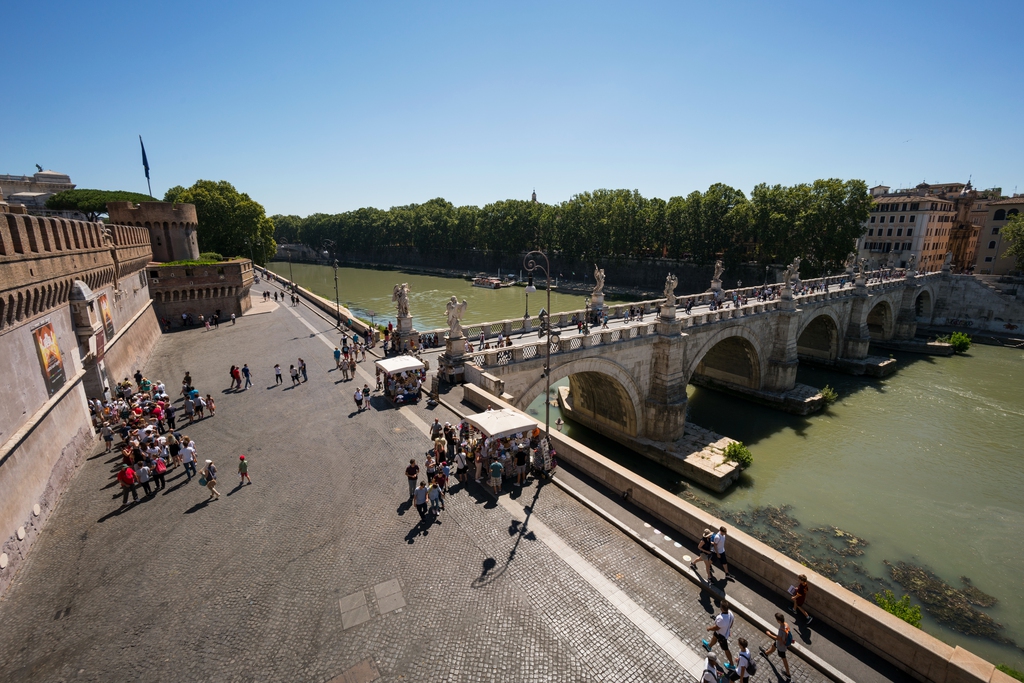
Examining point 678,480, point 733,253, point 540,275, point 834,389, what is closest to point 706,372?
point 834,389

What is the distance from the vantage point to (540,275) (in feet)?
289

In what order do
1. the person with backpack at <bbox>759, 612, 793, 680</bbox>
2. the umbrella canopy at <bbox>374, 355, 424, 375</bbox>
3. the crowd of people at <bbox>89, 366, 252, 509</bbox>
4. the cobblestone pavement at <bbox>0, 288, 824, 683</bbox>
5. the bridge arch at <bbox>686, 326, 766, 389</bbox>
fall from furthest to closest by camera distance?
the bridge arch at <bbox>686, 326, 766, 389</bbox>, the umbrella canopy at <bbox>374, 355, 424, 375</bbox>, the crowd of people at <bbox>89, 366, 252, 509</bbox>, the cobblestone pavement at <bbox>0, 288, 824, 683</bbox>, the person with backpack at <bbox>759, 612, 793, 680</bbox>

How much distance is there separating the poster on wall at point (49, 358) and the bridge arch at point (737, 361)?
27131 millimetres

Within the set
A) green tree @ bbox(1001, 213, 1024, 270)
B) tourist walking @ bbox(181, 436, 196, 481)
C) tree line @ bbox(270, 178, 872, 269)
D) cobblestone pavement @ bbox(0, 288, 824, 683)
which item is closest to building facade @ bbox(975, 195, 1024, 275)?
green tree @ bbox(1001, 213, 1024, 270)

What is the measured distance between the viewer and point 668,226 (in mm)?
61719

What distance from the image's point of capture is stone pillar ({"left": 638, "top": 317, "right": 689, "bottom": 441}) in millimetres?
22125

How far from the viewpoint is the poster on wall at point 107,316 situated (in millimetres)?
18922

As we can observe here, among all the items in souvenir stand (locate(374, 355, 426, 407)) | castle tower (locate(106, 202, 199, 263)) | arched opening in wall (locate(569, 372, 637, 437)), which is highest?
castle tower (locate(106, 202, 199, 263))

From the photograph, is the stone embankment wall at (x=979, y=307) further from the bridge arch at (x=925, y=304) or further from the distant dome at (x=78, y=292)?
the distant dome at (x=78, y=292)

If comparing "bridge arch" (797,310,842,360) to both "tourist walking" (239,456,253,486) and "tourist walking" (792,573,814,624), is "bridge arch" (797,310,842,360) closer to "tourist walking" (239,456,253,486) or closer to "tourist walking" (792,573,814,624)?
"tourist walking" (792,573,814,624)

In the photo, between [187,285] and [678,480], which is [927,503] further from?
[187,285]

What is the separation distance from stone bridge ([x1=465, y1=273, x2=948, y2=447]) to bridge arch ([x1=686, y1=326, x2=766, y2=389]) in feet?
0.22

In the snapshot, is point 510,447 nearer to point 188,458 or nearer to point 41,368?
point 188,458

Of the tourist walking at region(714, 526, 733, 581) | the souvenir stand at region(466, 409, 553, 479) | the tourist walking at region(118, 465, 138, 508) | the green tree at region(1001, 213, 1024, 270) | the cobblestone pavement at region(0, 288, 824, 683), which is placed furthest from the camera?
the green tree at region(1001, 213, 1024, 270)
